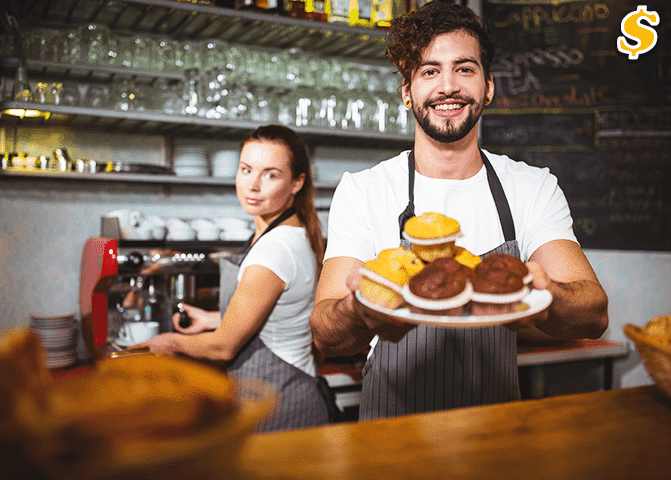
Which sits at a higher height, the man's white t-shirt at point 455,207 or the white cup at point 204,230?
the man's white t-shirt at point 455,207

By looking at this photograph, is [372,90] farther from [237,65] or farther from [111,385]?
[111,385]

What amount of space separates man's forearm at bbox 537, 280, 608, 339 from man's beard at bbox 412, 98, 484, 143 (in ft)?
1.64

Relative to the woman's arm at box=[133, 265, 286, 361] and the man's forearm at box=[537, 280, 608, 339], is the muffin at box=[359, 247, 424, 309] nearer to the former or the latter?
the man's forearm at box=[537, 280, 608, 339]

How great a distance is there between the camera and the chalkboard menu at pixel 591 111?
283 centimetres

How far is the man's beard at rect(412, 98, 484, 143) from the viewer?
152cm

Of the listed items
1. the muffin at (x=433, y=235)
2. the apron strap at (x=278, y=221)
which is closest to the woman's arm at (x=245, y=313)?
the apron strap at (x=278, y=221)

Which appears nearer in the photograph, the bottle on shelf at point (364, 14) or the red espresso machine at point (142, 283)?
the red espresso machine at point (142, 283)

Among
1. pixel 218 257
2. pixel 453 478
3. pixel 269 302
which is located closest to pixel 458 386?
pixel 269 302

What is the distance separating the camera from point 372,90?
3.11 m

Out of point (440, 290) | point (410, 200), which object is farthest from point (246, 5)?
point (440, 290)

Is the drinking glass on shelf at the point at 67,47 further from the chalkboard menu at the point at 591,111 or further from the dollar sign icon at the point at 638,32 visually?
the dollar sign icon at the point at 638,32

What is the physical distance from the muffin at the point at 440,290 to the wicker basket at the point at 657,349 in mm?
300

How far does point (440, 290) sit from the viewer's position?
2.86 feet

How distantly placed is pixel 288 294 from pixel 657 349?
119 cm
